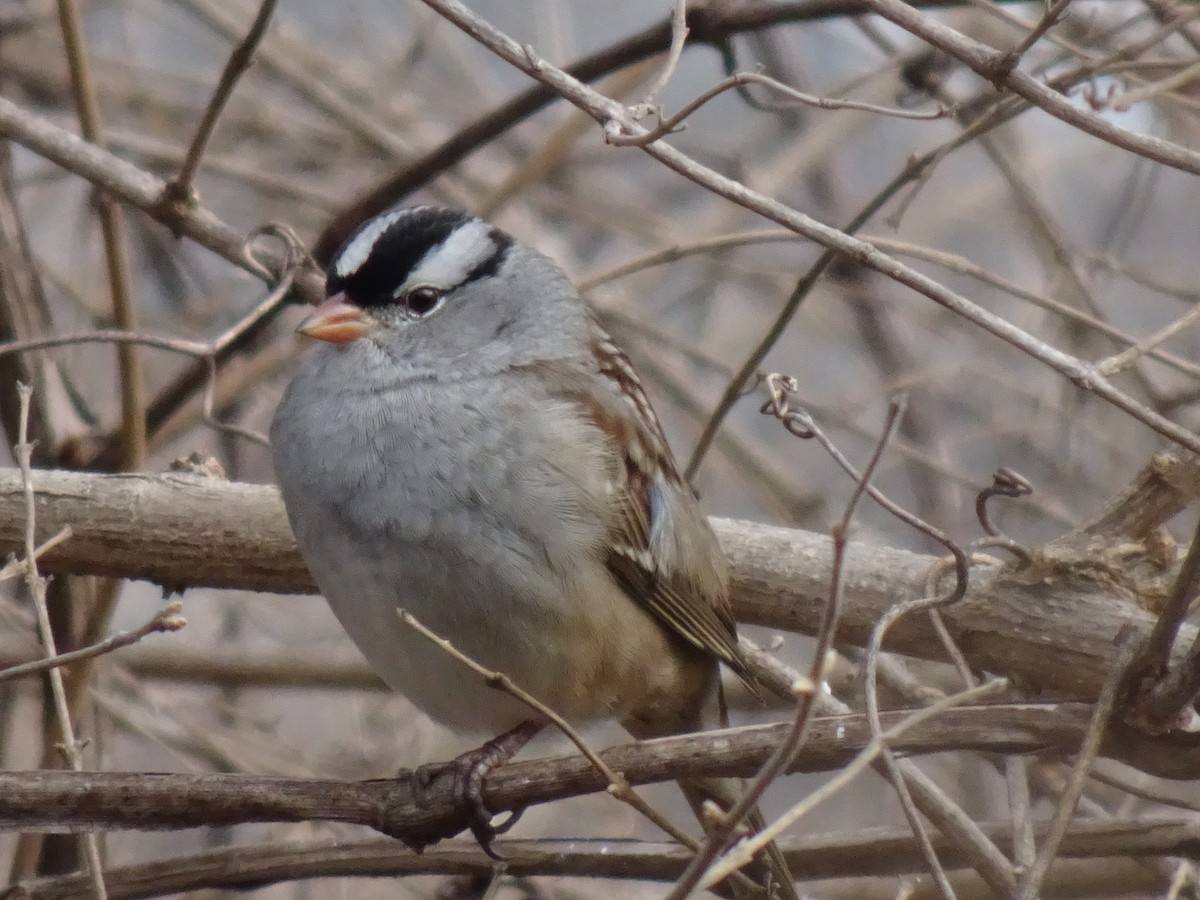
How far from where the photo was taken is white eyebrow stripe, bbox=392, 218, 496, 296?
284 cm

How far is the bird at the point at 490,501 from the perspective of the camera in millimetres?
2438

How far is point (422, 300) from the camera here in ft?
9.32

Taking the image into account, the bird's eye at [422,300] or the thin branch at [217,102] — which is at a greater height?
the thin branch at [217,102]

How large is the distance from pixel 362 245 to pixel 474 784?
3.29 feet

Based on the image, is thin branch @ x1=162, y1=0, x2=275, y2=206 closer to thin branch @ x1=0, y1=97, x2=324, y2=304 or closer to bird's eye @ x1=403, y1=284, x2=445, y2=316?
thin branch @ x1=0, y1=97, x2=324, y2=304

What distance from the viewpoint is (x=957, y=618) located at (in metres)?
2.68

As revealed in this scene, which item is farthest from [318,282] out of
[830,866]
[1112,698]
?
Result: [1112,698]

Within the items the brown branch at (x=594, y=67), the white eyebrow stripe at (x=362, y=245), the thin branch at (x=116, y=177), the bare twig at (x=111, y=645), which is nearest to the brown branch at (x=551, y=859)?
the bare twig at (x=111, y=645)

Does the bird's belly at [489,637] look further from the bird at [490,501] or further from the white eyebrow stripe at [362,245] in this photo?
the white eyebrow stripe at [362,245]

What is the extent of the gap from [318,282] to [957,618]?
1.48 metres

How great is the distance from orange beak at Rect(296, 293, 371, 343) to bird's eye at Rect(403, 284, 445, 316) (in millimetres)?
95

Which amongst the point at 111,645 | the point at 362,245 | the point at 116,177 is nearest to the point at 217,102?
the point at 116,177

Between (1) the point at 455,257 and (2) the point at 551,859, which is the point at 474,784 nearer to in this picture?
(2) the point at 551,859

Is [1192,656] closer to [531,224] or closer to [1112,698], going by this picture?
[1112,698]
